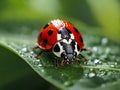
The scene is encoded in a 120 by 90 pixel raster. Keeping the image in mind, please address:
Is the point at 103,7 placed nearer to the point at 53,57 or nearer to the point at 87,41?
the point at 87,41

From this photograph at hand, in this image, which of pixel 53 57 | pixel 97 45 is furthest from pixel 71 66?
pixel 97 45

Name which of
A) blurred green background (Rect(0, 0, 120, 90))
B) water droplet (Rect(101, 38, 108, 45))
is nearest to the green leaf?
water droplet (Rect(101, 38, 108, 45))

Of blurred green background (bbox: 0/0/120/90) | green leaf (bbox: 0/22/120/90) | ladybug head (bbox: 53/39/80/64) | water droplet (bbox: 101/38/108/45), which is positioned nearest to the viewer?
green leaf (bbox: 0/22/120/90)

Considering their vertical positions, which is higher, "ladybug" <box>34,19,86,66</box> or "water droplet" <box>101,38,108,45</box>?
"water droplet" <box>101,38,108,45</box>

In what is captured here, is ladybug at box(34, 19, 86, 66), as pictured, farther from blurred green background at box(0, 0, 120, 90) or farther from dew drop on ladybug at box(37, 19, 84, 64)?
blurred green background at box(0, 0, 120, 90)

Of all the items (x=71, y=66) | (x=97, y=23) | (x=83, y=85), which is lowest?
(x=83, y=85)

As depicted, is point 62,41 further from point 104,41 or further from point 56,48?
point 104,41

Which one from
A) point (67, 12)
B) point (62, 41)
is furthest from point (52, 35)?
point (67, 12)
